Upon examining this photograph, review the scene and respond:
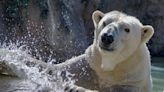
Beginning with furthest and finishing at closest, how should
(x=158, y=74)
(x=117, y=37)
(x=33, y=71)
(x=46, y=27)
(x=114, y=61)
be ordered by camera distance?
(x=158, y=74) → (x=46, y=27) → (x=114, y=61) → (x=117, y=37) → (x=33, y=71)

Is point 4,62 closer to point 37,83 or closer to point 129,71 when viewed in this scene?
point 37,83

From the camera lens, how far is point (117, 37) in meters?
4.30

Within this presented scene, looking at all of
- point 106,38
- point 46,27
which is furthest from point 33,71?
point 46,27

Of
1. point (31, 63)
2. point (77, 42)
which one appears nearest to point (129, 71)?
point (31, 63)

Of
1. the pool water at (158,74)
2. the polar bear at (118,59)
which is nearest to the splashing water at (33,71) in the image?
the polar bear at (118,59)

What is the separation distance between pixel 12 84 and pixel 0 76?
0.45 feet

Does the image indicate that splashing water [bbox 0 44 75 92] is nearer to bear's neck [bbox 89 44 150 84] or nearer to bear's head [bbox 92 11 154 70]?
bear's neck [bbox 89 44 150 84]

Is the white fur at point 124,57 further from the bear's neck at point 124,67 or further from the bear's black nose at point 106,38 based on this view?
the bear's black nose at point 106,38

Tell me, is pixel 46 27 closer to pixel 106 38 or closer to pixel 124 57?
pixel 124 57

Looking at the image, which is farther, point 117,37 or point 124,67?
point 124,67

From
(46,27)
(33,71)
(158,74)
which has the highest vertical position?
(46,27)

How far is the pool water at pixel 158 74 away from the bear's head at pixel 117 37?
15.5 feet

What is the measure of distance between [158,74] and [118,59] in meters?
8.77

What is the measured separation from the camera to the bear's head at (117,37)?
4.23 meters
